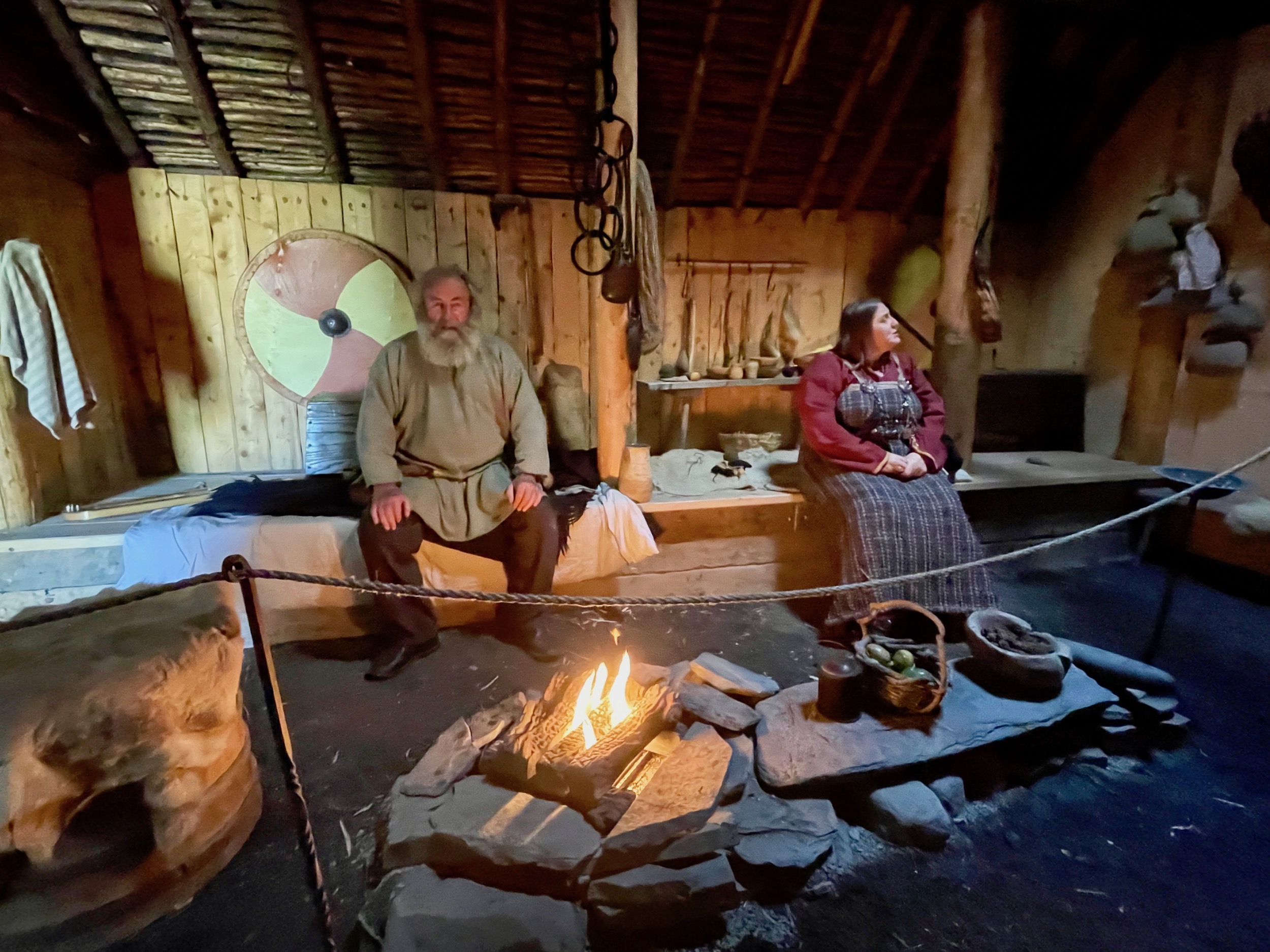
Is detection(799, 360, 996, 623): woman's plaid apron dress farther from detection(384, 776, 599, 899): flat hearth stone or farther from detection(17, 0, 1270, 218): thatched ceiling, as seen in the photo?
detection(17, 0, 1270, 218): thatched ceiling

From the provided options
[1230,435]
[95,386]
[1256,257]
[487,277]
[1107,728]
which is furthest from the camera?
[487,277]

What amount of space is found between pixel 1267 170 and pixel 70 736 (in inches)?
199

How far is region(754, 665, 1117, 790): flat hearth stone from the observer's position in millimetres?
1873

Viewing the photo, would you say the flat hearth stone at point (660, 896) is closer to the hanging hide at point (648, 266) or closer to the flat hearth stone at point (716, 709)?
the flat hearth stone at point (716, 709)

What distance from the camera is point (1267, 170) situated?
10.5 ft

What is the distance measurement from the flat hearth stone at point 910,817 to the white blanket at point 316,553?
1.39 metres

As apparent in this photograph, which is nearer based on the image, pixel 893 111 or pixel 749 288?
pixel 893 111

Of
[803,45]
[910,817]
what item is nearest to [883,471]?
[910,817]

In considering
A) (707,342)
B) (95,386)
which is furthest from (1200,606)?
(95,386)

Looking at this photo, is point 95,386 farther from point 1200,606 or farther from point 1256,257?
point 1256,257

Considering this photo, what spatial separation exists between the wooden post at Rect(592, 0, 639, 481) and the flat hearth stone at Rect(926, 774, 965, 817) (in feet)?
6.10

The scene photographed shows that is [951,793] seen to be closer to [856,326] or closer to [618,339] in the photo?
[856,326]

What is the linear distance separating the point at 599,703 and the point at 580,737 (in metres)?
0.14

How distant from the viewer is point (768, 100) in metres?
3.53
